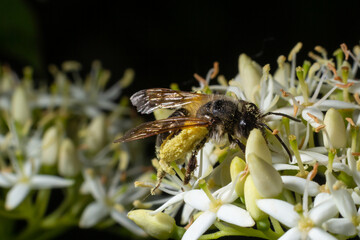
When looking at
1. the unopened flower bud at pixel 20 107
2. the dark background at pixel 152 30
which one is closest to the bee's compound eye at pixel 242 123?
the dark background at pixel 152 30

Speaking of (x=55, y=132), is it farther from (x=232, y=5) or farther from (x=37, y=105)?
(x=232, y=5)

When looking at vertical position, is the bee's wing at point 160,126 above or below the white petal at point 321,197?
above

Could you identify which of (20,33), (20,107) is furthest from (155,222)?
(20,33)

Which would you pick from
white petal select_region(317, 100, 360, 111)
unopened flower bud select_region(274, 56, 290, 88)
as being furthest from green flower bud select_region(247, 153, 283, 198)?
unopened flower bud select_region(274, 56, 290, 88)

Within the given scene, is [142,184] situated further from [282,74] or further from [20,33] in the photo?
[20,33]

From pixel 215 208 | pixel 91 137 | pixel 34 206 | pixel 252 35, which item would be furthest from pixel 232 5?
pixel 215 208

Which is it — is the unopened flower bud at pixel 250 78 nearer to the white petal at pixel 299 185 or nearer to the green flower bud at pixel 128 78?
the white petal at pixel 299 185
